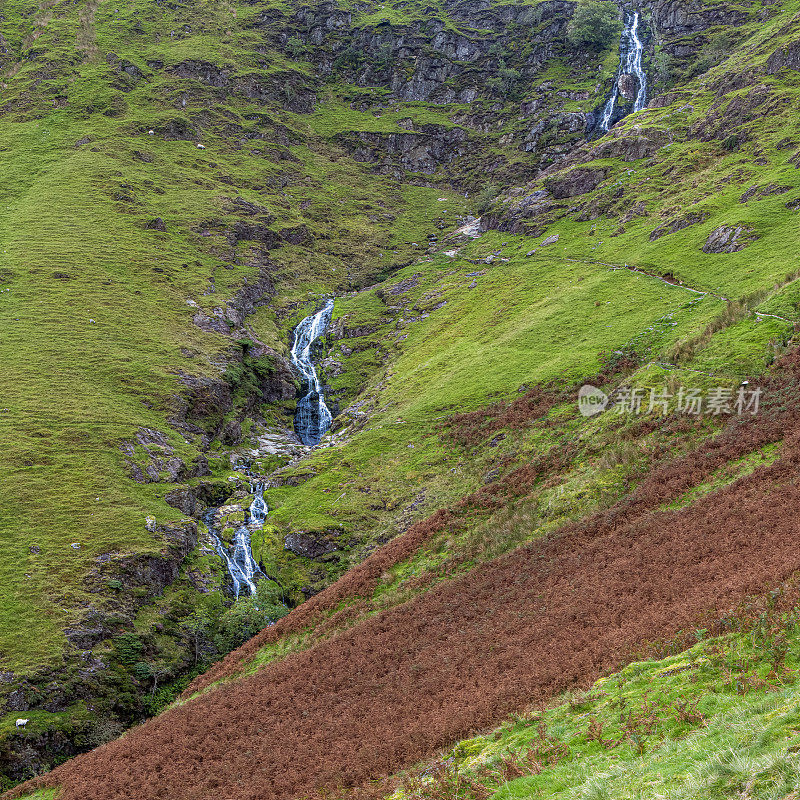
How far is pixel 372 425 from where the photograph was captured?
7806 cm

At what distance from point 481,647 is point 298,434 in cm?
6838

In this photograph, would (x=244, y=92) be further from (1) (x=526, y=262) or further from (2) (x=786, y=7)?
(2) (x=786, y=7)

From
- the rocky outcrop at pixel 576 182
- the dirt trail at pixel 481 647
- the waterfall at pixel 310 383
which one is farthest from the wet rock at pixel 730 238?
the waterfall at pixel 310 383

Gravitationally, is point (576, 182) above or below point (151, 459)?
above

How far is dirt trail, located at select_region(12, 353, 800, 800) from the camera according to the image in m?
20.7

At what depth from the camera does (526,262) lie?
384ft

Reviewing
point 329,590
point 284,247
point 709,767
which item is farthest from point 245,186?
point 709,767

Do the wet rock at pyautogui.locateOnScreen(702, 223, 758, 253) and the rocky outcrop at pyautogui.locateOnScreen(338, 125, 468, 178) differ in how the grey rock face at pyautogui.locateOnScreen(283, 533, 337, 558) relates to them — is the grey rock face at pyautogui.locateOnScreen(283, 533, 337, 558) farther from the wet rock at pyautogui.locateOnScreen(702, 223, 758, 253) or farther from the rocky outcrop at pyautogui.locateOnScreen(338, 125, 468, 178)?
the rocky outcrop at pyautogui.locateOnScreen(338, 125, 468, 178)

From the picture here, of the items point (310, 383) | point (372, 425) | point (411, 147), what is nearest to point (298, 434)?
point (310, 383)

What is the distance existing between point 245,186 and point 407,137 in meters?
68.2

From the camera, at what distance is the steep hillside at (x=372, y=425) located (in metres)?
26.1

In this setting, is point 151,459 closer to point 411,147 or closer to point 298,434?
point 298,434

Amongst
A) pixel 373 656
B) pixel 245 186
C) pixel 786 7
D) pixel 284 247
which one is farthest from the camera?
pixel 786 7

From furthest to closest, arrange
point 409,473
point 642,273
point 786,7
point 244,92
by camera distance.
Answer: point 244,92 < point 786,7 < point 642,273 < point 409,473
